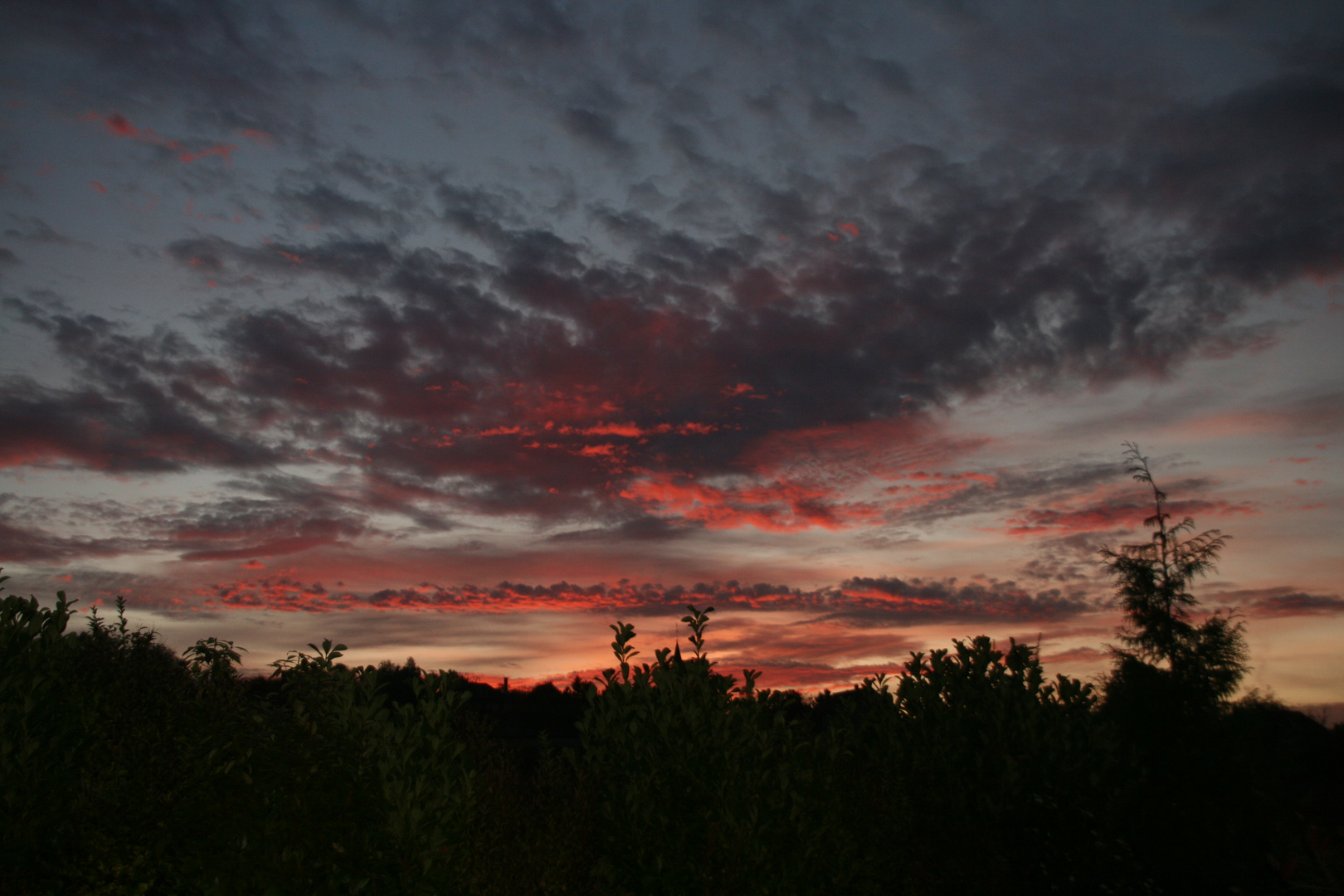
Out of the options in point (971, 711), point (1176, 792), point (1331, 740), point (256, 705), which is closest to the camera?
point (256, 705)

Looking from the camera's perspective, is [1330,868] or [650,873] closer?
[1330,868]

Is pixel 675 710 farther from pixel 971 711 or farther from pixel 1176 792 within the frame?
pixel 1176 792

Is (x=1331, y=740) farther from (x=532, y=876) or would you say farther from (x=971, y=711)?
(x=532, y=876)

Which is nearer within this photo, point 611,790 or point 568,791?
point 611,790

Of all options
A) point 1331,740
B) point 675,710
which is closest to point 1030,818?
point 675,710

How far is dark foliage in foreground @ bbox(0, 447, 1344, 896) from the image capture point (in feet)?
25.1

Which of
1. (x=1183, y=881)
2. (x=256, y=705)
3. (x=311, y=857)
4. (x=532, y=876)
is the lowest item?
(x=1183, y=881)

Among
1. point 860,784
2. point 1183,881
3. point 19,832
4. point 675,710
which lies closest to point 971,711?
point 860,784

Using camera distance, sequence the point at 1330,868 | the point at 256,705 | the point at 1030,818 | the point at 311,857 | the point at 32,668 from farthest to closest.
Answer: the point at 1030,818, the point at 32,668, the point at 256,705, the point at 311,857, the point at 1330,868

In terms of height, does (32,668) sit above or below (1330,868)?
above

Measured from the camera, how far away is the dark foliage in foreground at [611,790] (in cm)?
766

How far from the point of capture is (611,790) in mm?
10305

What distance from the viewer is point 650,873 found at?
952cm

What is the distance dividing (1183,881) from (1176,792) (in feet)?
8.19
